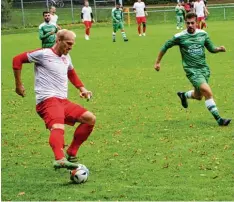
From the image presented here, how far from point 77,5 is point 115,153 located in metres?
58.7

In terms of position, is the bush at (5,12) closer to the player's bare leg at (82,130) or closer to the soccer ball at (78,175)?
the player's bare leg at (82,130)

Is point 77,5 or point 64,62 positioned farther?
point 77,5

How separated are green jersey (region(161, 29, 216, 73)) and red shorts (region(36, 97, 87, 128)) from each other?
3.86 meters

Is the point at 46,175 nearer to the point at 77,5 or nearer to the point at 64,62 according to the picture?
the point at 64,62

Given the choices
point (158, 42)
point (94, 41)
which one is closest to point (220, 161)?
point (158, 42)

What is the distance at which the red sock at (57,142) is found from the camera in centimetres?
816

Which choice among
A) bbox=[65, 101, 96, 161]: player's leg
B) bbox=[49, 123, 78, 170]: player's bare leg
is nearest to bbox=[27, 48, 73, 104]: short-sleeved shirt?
bbox=[65, 101, 96, 161]: player's leg

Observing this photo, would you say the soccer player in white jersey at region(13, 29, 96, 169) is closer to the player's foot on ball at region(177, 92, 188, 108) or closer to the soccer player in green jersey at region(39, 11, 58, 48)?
the player's foot on ball at region(177, 92, 188, 108)

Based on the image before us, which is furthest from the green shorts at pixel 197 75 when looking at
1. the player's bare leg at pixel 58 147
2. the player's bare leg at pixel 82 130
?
the player's bare leg at pixel 58 147

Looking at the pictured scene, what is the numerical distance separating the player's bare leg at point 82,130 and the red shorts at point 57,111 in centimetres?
8

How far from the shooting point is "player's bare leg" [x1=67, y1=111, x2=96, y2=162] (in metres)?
8.82

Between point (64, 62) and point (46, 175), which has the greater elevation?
point (64, 62)

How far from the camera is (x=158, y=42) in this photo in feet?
105

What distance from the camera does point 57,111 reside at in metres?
8.62
